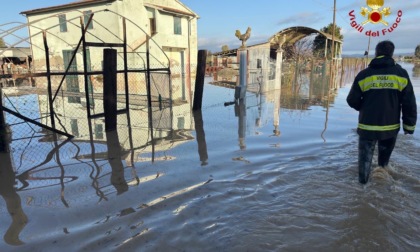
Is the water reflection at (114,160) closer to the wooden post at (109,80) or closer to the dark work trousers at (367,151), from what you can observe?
the wooden post at (109,80)

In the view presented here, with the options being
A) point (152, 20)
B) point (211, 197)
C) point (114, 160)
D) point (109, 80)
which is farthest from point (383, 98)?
point (152, 20)

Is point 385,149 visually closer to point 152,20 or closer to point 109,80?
point 109,80

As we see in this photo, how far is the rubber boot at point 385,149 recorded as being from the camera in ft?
14.4

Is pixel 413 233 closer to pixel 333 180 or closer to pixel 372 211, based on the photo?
pixel 372 211

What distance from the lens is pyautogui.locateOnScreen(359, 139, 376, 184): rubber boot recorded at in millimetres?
4344

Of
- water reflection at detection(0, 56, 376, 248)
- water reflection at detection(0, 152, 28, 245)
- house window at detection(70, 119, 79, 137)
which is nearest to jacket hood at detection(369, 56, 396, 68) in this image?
water reflection at detection(0, 56, 376, 248)

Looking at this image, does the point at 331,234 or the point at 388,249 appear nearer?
the point at 388,249

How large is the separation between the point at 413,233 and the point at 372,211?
505 millimetres

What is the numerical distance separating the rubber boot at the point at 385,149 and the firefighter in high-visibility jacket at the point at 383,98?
0.17 feet

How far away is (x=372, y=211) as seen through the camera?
3738 millimetres

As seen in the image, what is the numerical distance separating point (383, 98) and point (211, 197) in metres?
2.63

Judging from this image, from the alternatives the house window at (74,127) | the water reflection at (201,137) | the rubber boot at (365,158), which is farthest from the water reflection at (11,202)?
the rubber boot at (365,158)

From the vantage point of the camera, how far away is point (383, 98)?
4070mm

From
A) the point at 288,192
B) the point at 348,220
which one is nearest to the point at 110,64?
the point at 288,192
